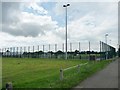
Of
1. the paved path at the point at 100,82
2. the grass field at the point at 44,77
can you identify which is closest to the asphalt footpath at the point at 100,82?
the paved path at the point at 100,82

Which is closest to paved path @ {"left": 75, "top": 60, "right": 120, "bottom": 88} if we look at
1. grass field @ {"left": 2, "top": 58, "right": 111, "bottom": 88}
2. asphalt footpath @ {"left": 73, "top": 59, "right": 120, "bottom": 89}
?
asphalt footpath @ {"left": 73, "top": 59, "right": 120, "bottom": 89}

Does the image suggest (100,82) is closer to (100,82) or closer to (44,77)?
(100,82)

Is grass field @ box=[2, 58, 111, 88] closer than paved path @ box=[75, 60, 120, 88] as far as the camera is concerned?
No

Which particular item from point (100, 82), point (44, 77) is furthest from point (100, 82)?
point (44, 77)

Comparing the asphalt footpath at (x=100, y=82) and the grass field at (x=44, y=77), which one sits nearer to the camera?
the asphalt footpath at (x=100, y=82)

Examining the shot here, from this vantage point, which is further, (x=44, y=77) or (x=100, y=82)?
(x=44, y=77)

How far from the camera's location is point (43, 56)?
263ft

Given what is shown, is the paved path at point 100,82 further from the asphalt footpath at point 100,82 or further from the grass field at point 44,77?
the grass field at point 44,77

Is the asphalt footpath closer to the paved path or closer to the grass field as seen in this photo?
the paved path

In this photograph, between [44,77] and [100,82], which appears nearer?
[100,82]

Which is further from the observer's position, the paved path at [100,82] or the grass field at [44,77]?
the grass field at [44,77]

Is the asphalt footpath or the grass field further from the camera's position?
the grass field

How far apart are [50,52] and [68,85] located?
65.1m

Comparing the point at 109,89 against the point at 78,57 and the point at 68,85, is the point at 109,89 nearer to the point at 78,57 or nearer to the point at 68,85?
the point at 68,85
